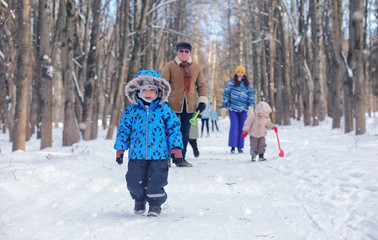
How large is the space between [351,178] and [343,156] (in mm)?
1424

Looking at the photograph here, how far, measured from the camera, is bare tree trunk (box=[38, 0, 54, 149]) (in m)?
9.20

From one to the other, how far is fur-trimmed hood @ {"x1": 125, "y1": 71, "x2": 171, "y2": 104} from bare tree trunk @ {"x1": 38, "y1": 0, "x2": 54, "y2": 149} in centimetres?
665

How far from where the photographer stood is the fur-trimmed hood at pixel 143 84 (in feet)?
11.6

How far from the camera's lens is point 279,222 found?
3.09m

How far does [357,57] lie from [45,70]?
9.11 meters

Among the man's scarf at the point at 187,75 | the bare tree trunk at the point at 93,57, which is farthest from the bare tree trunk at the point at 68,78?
the man's scarf at the point at 187,75

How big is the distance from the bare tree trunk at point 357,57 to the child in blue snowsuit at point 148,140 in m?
8.39

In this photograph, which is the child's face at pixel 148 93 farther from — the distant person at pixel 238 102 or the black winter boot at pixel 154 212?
the distant person at pixel 238 102

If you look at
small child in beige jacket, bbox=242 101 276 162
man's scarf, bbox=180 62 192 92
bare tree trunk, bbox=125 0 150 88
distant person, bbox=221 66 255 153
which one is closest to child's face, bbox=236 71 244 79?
distant person, bbox=221 66 255 153

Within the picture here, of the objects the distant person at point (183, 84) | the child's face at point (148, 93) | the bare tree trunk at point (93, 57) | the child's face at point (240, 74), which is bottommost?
the child's face at point (148, 93)

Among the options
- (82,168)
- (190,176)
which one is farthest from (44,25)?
(190,176)

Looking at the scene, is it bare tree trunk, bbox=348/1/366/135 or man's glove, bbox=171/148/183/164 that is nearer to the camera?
man's glove, bbox=171/148/183/164

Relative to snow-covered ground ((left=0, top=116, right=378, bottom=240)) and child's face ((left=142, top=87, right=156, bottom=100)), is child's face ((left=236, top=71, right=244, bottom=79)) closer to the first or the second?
snow-covered ground ((left=0, top=116, right=378, bottom=240))

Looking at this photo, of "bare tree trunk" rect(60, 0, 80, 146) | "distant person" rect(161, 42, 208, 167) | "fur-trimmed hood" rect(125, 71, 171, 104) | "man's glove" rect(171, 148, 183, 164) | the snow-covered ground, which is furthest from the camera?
"bare tree trunk" rect(60, 0, 80, 146)
